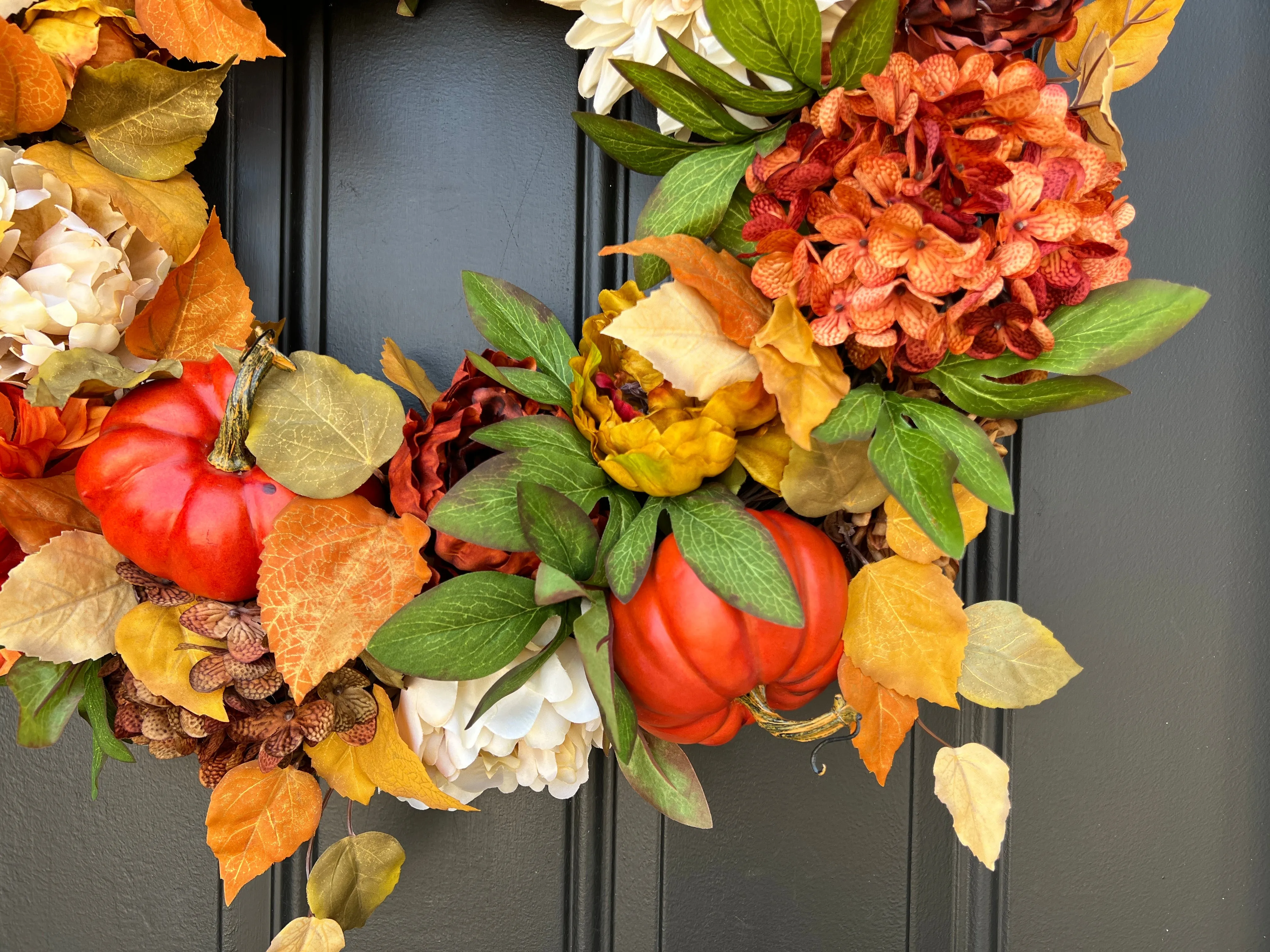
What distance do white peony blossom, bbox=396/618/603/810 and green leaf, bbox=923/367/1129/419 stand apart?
0.28 meters

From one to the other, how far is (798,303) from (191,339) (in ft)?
1.36

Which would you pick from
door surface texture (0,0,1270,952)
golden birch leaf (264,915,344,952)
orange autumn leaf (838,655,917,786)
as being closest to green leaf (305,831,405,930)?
golden birch leaf (264,915,344,952)

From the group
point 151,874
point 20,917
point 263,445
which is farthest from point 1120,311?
point 20,917

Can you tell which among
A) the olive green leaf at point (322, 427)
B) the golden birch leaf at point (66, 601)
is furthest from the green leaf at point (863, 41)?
the golden birch leaf at point (66, 601)

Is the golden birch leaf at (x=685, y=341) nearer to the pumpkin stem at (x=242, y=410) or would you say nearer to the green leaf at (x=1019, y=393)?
the green leaf at (x=1019, y=393)

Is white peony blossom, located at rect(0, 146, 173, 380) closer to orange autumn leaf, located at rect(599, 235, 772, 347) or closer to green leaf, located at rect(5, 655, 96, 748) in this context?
green leaf, located at rect(5, 655, 96, 748)

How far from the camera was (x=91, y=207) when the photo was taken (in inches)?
21.2

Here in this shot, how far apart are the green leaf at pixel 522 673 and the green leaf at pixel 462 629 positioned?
12 mm

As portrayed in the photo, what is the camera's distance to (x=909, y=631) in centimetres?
51

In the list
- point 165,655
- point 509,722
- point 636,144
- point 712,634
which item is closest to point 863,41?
point 636,144

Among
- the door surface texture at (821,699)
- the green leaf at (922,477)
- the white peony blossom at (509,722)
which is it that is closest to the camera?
the green leaf at (922,477)

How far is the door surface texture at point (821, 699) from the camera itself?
67 centimetres

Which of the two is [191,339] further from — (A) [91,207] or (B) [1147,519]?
(B) [1147,519]

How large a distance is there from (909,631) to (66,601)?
54 centimetres
